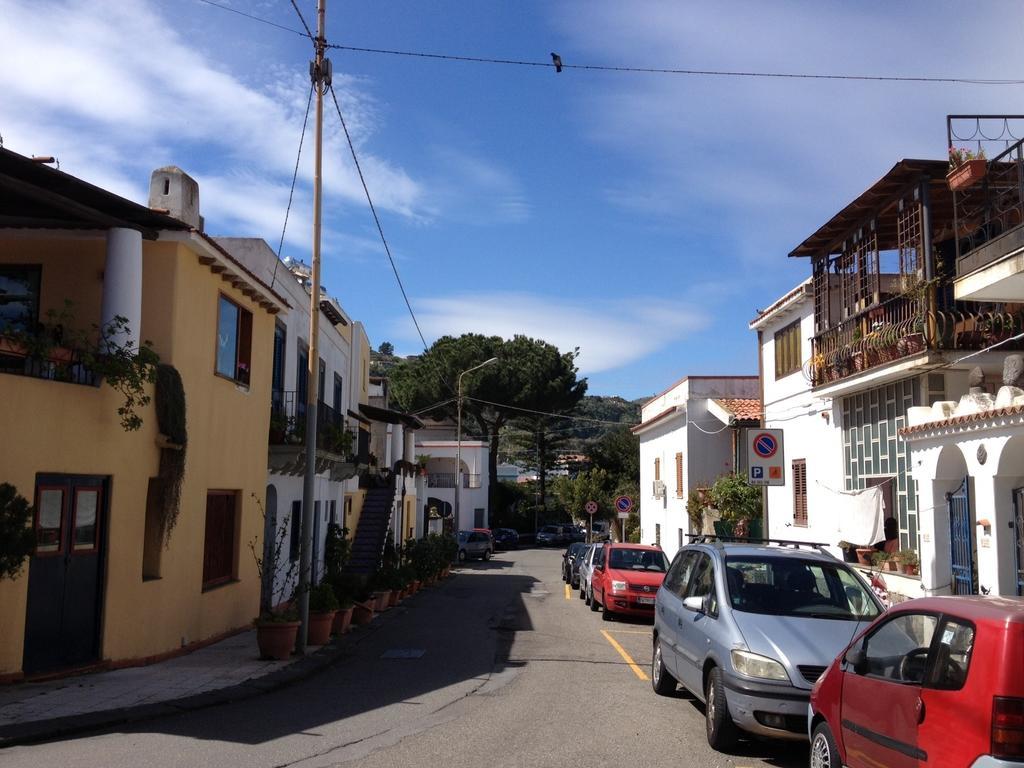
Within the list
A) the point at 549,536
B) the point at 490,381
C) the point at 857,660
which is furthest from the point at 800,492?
the point at 549,536

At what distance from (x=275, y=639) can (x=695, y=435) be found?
20.5 meters

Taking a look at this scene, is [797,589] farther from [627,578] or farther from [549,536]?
[549,536]

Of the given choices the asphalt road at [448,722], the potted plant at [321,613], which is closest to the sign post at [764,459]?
the asphalt road at [448,722]

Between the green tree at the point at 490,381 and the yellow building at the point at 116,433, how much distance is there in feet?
133

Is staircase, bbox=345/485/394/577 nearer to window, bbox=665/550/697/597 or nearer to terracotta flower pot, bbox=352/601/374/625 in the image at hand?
terracotta flower pot, bbox=352/601/374/625

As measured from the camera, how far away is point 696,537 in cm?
1128

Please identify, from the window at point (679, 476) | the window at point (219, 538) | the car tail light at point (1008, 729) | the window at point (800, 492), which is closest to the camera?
the car tail light at point (1008, 729)

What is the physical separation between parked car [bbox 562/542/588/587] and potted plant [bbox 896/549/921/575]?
13.9 m

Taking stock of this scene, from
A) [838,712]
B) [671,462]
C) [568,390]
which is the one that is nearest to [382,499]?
[671,462]

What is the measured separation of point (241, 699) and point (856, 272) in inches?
552

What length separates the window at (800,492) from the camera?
21234 mm

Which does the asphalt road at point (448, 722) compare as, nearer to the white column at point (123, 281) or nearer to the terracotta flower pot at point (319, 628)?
the terracotta flower pot at point (319, 628)

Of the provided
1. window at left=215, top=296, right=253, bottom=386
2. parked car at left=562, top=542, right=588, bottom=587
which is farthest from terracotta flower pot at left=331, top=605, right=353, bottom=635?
parked car at left=562, top=542, right=588, bottom=587

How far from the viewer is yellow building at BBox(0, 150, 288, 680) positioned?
10320 millimetres
